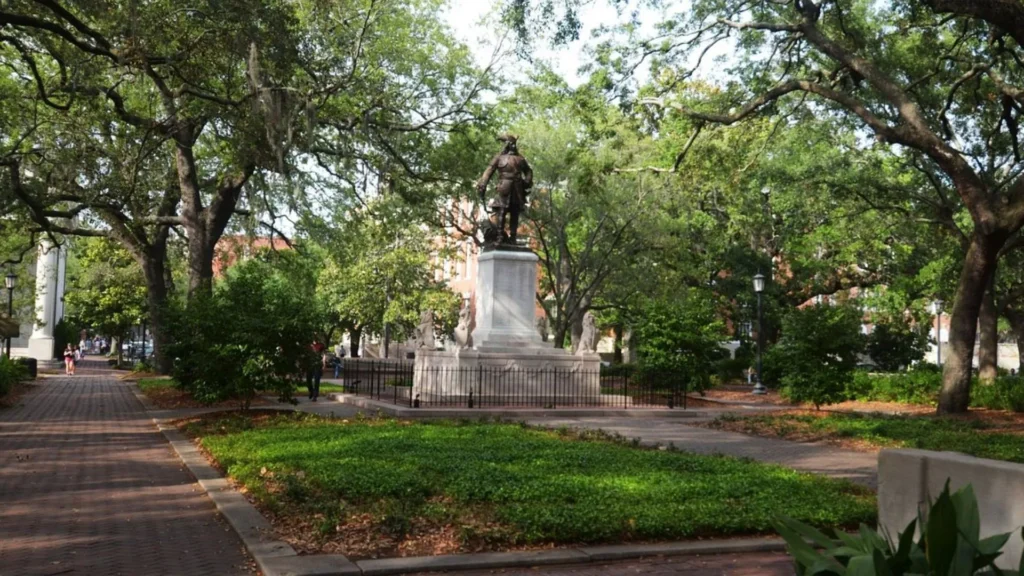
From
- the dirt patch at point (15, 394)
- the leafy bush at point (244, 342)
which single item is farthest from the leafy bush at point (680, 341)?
the dirt patch at point (15, 394)

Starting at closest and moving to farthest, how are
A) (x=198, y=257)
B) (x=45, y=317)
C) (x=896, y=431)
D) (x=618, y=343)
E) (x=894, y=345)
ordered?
(x=896, y=431), (x=198, y=257), (x=894, y=345), (x=45, y=317), (x=618, y=343)

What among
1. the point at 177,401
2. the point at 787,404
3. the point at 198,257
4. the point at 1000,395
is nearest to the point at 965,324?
the point at 1000,395

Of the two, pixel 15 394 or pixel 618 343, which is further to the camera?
pixel 618 343

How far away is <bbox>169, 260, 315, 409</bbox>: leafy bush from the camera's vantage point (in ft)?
55.5

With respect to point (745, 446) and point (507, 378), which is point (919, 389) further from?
point (745, 446)

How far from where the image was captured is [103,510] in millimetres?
8617

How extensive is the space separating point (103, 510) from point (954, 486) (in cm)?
764

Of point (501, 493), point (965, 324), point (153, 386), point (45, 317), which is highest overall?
point (45, 317)

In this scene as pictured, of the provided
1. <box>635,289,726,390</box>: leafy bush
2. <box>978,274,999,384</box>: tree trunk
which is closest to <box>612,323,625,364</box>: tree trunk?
<box>978,274,999,384</box>: tree trunk

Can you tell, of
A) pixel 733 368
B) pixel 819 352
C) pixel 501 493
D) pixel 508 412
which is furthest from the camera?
pixel 733 368

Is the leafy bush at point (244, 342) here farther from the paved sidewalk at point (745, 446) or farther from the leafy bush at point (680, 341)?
the leafy bush at point (680, 341)

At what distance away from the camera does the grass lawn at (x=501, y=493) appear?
23.8 feet

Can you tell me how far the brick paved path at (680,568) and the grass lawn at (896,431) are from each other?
7671 mm

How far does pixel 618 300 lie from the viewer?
128 ft
